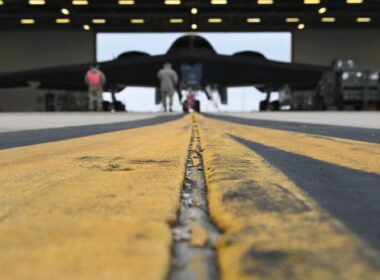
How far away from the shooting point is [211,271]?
57cm

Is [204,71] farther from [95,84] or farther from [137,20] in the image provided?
[95,84]

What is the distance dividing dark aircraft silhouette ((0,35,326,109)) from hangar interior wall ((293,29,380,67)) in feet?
21.1

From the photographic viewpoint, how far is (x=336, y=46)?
112ft

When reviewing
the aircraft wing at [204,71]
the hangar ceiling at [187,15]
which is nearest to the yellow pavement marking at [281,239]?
the aircraft wing at [204,71]

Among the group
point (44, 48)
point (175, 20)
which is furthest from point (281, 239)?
point (44, 48)

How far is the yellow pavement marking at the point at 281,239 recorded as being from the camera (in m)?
0.53

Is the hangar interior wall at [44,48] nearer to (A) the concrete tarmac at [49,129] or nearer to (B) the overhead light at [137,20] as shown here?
(B) the overhead light at [137,20]

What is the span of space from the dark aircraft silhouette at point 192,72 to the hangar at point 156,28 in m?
4.97

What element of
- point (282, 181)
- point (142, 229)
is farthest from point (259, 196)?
point (142, 229)

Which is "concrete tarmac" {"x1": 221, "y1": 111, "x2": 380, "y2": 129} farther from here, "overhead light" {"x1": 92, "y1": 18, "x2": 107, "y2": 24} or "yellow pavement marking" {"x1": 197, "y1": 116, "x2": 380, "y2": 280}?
"overhead light" {"x1": 92, "y1": 18, "x2": 107, "y2": 24}

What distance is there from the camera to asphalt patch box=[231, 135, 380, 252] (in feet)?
2.35

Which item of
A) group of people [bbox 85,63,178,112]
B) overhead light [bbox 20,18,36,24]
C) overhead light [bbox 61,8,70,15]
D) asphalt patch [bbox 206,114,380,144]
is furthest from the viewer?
overhead light [bbox 20,18,36,24]

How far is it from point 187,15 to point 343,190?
31.7 meters

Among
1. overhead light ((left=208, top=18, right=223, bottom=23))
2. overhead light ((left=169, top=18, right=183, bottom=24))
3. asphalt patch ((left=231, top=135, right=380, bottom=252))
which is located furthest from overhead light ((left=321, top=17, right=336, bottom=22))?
asphalt patch ((left=231, top=135, right=380, bottom=252))
